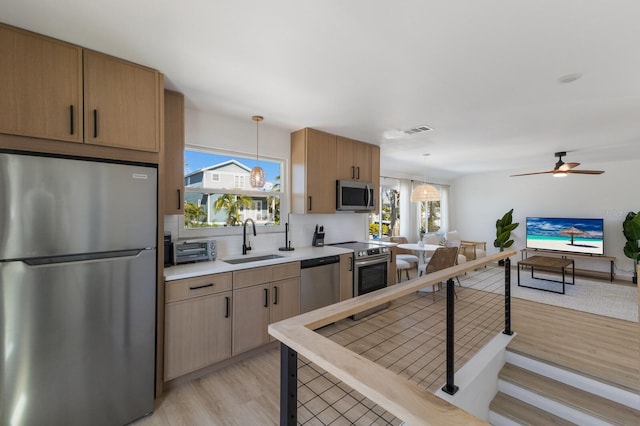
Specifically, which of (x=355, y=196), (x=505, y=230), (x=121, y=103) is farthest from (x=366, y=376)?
(x=505, y=230)

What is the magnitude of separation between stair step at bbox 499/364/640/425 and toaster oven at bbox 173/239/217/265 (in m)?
3.14

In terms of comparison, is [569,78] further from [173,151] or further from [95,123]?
[95,123]

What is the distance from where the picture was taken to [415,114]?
3.05 meters

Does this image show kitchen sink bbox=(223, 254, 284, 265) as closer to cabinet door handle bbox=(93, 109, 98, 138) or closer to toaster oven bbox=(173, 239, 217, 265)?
toaster oven bbox=(173, 239, 217, 265)

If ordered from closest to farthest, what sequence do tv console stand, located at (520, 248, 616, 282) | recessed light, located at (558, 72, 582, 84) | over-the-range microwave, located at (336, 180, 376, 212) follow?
recessed light, located at (558, 72, 582, 84) < over-the-range microwave, located at (336, 180, 376, 212) < tv console stand, located at (520, 248, 616, 282)

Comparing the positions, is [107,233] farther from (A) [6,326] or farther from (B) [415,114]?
(B) [415,114]

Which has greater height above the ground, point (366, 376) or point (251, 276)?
point (366, 376)

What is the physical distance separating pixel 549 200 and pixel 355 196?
216 inches

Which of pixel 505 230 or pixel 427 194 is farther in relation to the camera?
pixel 505 230

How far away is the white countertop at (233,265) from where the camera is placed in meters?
2.31

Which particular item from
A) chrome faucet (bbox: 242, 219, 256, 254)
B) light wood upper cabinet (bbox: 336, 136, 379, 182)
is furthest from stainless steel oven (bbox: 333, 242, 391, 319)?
chrome faucet (bbox: 242, 219, 256, 254)

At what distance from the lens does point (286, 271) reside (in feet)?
9.62

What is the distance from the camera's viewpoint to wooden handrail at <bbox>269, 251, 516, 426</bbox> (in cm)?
64

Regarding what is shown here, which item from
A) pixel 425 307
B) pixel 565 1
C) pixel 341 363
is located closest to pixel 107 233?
pixel 341 363
